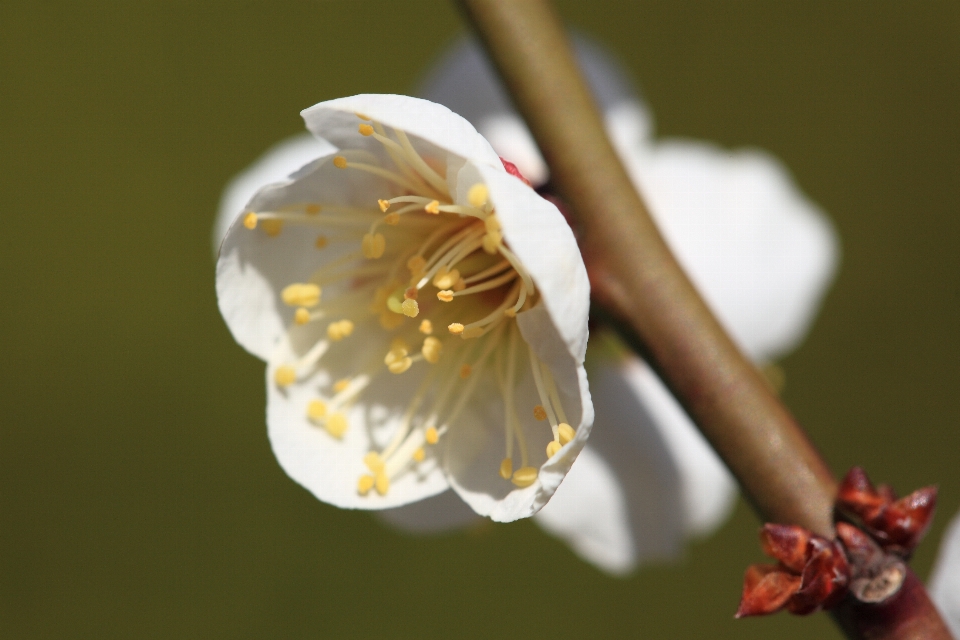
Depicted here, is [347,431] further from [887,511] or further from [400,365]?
[887,511]

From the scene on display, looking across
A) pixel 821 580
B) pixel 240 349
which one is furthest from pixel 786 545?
pixel 240 349

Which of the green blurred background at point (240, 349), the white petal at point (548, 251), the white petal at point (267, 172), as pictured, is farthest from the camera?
the green blurred background at point (240, 349)

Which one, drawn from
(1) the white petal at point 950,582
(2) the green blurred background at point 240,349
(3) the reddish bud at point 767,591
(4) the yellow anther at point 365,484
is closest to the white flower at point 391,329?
(4) the yellow anther at point 365,484

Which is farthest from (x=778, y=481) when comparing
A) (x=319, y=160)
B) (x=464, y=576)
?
(x=464, y=576)

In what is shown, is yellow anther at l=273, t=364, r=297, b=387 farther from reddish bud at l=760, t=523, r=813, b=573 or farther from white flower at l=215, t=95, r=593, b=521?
reddish bud at l=760, t=523, r=813, b=573

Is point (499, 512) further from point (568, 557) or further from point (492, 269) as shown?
point (568, 557)

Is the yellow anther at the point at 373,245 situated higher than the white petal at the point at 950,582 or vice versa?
the yellow anther at the point at 373,245

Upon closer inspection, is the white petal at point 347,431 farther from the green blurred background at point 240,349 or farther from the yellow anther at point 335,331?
the green blurred background at point 240,349

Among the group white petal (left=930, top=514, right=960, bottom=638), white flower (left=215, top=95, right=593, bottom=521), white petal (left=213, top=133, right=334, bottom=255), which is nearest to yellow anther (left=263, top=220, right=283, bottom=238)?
white flower (left=215, top=95, right=593, bottom=521)
